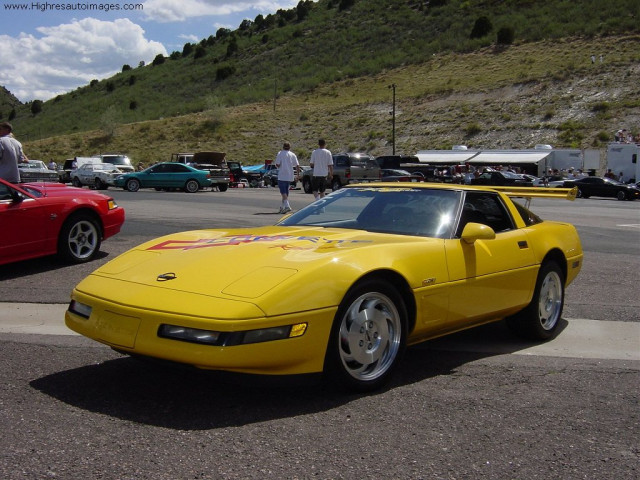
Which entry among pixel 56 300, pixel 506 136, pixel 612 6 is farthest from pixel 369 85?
pixel 56 300

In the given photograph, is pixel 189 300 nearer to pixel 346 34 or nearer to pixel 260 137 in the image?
pixel 260 137

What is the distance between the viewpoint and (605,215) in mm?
19484

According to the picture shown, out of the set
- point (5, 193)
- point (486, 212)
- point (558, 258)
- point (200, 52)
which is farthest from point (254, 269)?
point (200, 52)

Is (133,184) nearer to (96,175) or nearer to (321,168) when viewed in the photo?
(96,175)

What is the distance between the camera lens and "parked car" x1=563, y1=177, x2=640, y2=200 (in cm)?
3303

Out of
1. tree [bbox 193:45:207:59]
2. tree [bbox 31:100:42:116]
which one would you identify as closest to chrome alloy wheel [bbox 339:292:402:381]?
tree [bbox 193:45:207:59]

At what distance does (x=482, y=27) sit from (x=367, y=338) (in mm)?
78127

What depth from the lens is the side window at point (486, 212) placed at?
5.23m

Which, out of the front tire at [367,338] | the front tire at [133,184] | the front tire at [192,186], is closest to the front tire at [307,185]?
the front tire at [192,186]

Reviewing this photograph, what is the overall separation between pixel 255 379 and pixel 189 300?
1.85ft

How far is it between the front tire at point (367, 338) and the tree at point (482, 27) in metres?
77.7

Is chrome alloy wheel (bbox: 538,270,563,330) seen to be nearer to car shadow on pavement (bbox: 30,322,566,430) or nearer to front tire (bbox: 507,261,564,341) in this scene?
front tire (bbox: 507,261,564,341)

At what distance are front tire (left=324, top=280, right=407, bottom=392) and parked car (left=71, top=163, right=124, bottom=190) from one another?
29.6 metres

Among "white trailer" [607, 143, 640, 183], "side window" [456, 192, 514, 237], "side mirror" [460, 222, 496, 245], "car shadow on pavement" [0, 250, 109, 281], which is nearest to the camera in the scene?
"side mirror" [460, 222, 496, 245]
